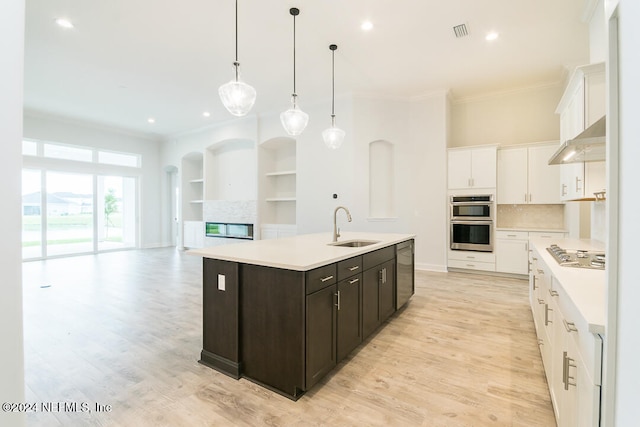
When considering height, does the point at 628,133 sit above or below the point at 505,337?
above

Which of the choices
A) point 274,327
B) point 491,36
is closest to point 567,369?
point 274,327

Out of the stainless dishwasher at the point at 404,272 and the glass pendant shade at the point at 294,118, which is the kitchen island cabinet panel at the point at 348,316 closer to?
the stainless dishwasher at the point at 404,272

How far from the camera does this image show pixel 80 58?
4.59m

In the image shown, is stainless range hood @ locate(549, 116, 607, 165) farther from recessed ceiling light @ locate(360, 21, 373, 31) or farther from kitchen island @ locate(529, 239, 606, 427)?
recessed ceiling light @ locate(360, 21, 373, 31)

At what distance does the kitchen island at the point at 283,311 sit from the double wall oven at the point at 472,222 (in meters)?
3.70

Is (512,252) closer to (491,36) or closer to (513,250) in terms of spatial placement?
(513,250)

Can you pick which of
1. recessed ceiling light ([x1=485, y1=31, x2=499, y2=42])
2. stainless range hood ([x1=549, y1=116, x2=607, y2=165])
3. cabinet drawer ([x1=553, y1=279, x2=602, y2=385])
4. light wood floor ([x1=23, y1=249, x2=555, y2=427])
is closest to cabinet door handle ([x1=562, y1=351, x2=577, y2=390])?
cabinet drawer ([x1=553, y1=279, x2=602, y2=385])

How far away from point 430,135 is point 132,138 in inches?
336

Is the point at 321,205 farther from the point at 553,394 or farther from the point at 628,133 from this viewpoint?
the point at 628,133

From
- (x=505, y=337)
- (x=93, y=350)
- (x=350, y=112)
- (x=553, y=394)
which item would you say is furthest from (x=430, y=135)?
(x=93, y=350)

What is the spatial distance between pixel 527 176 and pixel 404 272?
3.42m

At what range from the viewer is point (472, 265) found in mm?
5609

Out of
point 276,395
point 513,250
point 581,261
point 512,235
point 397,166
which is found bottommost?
point 276,395

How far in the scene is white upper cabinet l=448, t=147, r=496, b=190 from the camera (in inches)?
214
